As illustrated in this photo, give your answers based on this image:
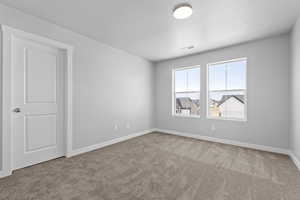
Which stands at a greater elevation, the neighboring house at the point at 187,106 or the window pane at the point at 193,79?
the window pane at the point at 193,79

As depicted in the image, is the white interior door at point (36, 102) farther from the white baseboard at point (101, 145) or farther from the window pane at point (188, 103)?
the window pane at point (188, 103)

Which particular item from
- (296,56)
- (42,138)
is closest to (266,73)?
(296,56)

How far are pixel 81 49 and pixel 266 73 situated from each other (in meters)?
4.34

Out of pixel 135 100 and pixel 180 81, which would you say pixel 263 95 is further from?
pixel 135 100

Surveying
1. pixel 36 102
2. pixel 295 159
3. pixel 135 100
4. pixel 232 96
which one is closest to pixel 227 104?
pixel 232 96

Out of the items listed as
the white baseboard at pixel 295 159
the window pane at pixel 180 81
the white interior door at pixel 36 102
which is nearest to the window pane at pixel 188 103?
the window pane at pixel 180 81

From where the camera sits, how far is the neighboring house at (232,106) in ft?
11.3

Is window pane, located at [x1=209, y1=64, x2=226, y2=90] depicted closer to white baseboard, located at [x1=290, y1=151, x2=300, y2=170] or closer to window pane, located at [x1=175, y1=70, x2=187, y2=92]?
window pane, located at [x1=175, y1=70, x2=187, y2=92]

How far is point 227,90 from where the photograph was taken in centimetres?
363

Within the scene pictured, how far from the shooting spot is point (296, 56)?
234cm

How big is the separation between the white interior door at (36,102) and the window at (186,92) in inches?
137

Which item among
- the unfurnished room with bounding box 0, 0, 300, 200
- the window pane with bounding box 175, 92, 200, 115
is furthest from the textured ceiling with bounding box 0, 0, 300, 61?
the window pane with bounding box 175, 92, 200, 115

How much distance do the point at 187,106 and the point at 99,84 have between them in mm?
2912

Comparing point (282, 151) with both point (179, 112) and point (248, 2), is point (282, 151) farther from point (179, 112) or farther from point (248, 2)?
point (248, 2)
